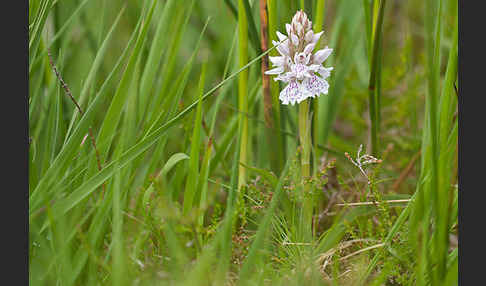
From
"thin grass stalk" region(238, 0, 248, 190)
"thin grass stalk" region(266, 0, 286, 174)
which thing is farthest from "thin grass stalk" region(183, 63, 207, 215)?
"thin grass stalk" region(266, 0, 286, 174)

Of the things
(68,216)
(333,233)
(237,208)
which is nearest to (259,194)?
(237,208)

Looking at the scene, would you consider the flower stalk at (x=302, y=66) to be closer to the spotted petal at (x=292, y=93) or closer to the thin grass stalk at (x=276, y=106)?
the spotted petal at (x=292, y=93)

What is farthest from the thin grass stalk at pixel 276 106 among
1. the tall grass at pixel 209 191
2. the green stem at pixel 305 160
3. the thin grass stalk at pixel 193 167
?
the thin grass stalk at pixel 193 167

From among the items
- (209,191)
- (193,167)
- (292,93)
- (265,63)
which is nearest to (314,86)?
(292,93)

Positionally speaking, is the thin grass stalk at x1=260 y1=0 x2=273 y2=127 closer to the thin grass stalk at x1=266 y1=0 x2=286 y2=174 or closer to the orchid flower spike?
the thin grass stalk at x1=266 y1=0 x2=286 y2=174

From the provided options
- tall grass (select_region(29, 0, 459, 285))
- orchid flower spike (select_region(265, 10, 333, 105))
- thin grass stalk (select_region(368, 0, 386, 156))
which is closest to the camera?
tall grass (select_region(29, 0, 459, 285))

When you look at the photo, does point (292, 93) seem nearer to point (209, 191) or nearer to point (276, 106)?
point (276, 106)
